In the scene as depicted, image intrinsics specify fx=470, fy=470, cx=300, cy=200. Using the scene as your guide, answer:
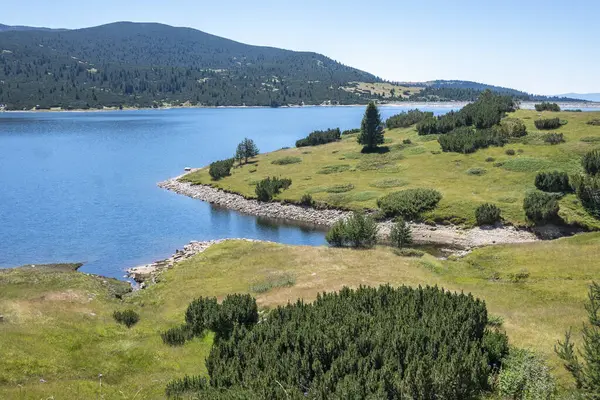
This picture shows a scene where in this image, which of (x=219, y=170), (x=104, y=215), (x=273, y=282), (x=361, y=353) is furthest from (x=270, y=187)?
(x=361, y=353)

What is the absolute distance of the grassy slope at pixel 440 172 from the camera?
7738 centimetres

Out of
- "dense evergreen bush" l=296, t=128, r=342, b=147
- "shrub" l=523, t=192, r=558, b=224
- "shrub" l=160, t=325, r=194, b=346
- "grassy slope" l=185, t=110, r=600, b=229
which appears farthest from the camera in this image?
"dense evergreen bush" l=296, t=128, r=342, b=147

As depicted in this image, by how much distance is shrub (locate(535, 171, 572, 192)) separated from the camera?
78.6m

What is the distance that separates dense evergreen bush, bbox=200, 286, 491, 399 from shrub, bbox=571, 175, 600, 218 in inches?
2243

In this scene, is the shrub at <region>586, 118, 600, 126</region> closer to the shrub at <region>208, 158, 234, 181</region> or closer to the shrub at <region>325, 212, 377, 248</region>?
the shrub at <region>325, 212, 377, 248</region>

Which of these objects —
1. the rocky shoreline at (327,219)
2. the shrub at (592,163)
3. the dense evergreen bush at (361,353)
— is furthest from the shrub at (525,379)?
the shrub at (592,163)

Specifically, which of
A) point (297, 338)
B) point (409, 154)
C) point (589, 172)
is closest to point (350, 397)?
point (297, 338)

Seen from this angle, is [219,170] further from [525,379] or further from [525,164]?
[525,379]

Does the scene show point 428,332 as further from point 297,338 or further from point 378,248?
point 378,248

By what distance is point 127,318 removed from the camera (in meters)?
34.8

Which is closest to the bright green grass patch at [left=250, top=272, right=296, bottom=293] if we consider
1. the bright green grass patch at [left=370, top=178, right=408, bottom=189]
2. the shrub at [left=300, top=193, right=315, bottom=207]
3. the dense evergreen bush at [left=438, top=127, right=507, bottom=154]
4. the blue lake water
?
the blue lake water

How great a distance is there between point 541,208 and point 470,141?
131 ft

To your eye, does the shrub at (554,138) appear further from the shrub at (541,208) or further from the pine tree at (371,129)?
the pine tree at (371,129)

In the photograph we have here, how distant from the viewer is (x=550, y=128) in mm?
113625
